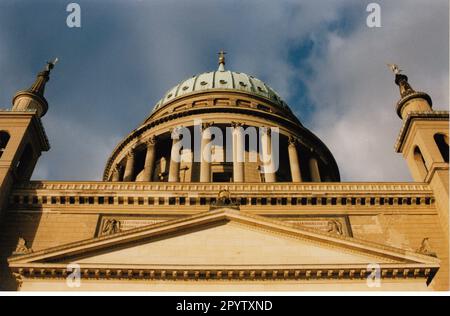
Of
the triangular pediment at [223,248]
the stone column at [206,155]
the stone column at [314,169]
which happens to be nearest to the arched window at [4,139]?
the triangular pediment at [223,248]

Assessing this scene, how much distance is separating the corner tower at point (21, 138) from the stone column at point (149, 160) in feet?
24.8

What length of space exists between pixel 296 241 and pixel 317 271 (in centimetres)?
158

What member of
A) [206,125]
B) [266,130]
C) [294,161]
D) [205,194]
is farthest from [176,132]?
[205,194]

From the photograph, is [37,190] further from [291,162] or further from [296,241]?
[291,162]

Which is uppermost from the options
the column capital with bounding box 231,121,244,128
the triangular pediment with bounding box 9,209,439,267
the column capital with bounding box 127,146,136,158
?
the column capital with bounding box 231,121,244,128

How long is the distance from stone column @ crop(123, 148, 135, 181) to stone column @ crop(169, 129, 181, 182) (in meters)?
2.79

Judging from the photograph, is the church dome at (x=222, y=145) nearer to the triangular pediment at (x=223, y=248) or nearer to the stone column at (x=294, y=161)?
the stone column at (x=294, y=161)

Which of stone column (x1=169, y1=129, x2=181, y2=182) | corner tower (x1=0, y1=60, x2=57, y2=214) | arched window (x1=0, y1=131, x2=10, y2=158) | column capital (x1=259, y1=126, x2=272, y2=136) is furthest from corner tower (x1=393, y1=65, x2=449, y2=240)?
arched window (x1=0, y1=131, x2=10, y2=158)

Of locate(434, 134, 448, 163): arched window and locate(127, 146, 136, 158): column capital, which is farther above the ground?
locate(127, 146, 136, 158): column capital

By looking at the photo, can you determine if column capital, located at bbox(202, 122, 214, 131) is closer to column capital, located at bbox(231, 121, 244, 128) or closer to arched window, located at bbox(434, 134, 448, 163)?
column capital, located at bbox(231, 121, 244, 128)

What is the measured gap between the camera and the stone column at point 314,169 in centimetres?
3572

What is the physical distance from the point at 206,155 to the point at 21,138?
11870 mm

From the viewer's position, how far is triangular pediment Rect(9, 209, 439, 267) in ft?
59.1
